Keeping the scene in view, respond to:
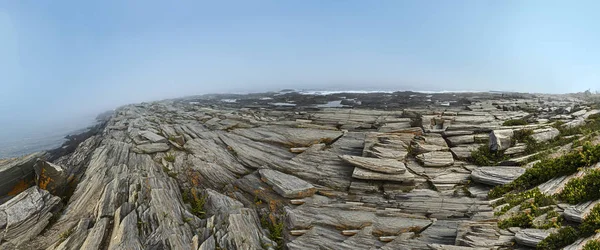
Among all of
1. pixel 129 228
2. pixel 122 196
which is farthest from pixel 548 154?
pixel 122 196

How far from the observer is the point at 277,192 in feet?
77.9

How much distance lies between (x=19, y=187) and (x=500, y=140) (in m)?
46.1

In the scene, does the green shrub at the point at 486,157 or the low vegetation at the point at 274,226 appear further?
the green shrub at the point at 486,157

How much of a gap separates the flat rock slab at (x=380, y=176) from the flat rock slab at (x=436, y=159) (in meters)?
3.02

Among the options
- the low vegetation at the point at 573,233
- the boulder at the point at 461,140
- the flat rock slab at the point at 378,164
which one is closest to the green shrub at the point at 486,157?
the boulder at the point at 461,140

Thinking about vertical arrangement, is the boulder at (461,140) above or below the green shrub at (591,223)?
above

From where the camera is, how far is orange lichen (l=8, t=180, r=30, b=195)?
74.6 ft

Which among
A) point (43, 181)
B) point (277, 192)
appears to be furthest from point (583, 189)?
point (43, 181)

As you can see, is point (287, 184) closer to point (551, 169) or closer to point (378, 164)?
point (378, 164)

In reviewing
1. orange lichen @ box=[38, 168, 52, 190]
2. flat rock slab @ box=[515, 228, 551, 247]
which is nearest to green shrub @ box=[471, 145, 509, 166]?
flat rock slab @ box=[515, 228, 551, 247]

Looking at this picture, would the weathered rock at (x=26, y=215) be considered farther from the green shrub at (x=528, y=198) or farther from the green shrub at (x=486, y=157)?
the green shrub at (x=486, y=157)

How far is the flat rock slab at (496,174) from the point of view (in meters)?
20.5

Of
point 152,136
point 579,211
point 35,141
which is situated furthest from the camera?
point 35,141

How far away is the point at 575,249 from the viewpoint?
1154 cm
